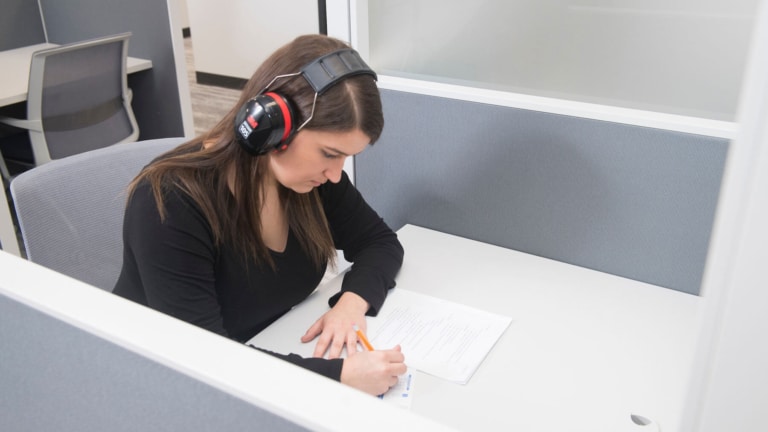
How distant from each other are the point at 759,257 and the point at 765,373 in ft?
0.24

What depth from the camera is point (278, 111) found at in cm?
89

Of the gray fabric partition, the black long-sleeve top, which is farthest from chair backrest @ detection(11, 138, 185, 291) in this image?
the gray fabric partition

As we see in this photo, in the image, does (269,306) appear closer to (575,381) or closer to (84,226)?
(84,226)

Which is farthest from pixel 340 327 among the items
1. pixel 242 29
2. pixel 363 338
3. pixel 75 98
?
pixel 242 29

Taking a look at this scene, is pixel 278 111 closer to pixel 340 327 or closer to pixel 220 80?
pixel 340 327

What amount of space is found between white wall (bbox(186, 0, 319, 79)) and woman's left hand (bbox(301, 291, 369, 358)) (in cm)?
319

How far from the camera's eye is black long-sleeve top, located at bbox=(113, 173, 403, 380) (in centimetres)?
94

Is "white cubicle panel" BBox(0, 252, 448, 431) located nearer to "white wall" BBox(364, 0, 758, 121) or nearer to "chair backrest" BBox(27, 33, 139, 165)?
"white wall" BBox(364, 0, 758, 121)

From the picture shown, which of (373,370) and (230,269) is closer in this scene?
(373,370)

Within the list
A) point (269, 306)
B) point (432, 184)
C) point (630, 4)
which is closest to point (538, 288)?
point (432, 184)

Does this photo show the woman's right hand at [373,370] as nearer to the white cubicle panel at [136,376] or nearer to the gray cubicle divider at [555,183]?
the white cubicle panel at [136,376]

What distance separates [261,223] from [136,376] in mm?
548

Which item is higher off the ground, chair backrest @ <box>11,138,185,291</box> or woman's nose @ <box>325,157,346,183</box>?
woman's nose @ <box>325,157,346,183</box>

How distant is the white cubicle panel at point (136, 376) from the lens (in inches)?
19.1
